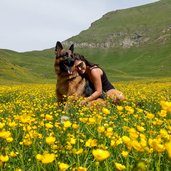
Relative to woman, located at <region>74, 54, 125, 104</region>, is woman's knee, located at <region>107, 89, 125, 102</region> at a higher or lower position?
lower

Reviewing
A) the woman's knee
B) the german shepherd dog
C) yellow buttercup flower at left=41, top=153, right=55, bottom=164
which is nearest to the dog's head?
the german shepherd dog

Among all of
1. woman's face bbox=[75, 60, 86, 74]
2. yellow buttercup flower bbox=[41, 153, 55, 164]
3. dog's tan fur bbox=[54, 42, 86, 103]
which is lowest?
dog's tan fur bbox=[54, 42, 86, 103]

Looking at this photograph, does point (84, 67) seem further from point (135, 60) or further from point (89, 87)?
point (135, 60)

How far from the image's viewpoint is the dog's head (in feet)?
30.8

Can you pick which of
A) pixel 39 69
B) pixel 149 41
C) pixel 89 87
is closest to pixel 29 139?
pixel 89 87

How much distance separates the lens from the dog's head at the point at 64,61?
9.38 metres

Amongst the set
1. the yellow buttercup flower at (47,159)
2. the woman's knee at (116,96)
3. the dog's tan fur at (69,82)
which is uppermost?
the yellow buttercup flower at (47,159)

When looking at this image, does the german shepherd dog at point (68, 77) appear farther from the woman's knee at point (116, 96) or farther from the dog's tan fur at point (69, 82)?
the woman's knee at point (116, 96)

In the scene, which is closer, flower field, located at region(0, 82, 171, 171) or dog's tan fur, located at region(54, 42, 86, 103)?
flower field, located at region(0, 82, 171, 171)

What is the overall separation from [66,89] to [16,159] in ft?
20.3

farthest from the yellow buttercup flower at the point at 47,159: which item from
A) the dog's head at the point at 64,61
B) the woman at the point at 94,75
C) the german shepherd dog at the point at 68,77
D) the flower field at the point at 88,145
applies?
the dog's head at the point at 64,61

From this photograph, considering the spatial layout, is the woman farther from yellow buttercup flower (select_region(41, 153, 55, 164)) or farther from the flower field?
yellow buttercup flower (select_region(41, 153, 55, 164))

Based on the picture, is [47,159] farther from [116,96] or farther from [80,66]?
[80,66]

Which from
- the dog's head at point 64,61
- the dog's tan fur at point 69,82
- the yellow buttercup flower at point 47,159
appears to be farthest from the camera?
the dog's tan fur at point 69,82
